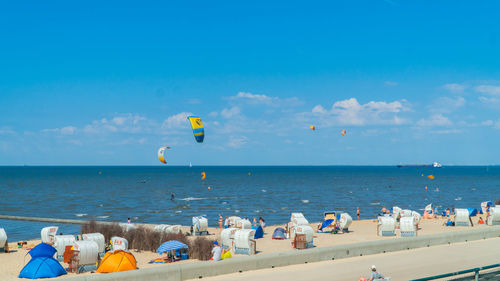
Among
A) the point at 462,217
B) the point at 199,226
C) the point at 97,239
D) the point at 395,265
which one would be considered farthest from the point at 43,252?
the point at 462,217

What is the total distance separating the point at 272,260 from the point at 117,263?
21.8 feet

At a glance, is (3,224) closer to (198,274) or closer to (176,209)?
(176,209)

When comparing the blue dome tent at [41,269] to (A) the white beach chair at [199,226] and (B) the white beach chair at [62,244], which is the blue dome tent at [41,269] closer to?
(B) the white beach chair at [62,244]

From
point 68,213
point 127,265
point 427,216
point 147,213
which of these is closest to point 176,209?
point 147,213

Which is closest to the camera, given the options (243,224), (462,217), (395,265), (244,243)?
(395,265)

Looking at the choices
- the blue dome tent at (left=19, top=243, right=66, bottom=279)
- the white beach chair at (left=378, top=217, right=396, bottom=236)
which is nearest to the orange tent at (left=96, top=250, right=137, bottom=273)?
the blue dome tent at (left=19, top=243, right=66, bottom=279)

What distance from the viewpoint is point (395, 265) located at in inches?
836

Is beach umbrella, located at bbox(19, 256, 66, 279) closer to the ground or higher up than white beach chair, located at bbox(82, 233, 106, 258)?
closer to the ground

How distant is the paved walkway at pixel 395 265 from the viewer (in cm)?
1908

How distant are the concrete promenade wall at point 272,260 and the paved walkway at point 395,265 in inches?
13.5

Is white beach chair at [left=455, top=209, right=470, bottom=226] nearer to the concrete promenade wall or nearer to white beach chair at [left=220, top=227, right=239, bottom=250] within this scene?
the concrete promenade wall

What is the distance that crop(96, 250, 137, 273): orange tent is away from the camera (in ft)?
69.5

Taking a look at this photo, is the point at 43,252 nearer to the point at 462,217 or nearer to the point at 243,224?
the point at 243,224

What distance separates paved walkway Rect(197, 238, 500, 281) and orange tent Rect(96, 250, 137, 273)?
4577 mm
